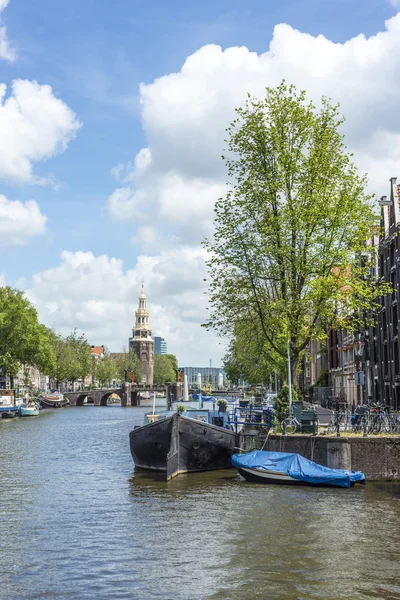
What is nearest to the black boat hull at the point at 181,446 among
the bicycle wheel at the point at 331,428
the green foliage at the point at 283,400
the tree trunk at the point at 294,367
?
the green foliage at the point at 283,400

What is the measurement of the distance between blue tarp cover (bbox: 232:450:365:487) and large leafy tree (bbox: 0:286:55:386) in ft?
247

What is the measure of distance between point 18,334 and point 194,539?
86.7 m

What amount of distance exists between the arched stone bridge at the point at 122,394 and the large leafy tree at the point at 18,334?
49214mm

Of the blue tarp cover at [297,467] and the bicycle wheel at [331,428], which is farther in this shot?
the bicycle wheel at [331,428]

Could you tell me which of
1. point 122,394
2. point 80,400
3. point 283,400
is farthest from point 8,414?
point 122,394

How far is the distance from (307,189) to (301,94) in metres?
5.18

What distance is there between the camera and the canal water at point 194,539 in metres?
15.4

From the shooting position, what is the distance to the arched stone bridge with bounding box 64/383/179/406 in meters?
161

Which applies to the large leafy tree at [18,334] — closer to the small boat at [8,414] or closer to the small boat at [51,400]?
the small boat at [8,414]

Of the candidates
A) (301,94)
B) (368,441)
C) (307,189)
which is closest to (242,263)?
(307,189)

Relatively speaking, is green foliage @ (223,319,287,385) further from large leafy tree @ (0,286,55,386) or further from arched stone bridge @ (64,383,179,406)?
arched stone bridge @ (64,383,179,406)

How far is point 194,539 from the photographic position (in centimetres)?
1973

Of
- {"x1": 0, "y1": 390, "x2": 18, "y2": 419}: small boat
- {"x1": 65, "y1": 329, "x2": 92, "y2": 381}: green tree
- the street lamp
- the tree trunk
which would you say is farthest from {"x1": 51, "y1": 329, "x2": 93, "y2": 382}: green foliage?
the tree trunk

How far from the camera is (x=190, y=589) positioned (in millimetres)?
15203
